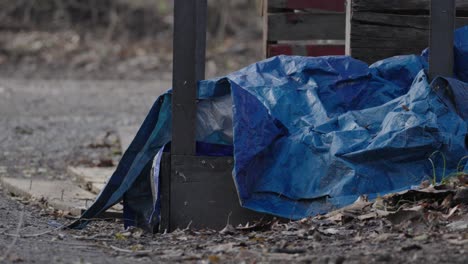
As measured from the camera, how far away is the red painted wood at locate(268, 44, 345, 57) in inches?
303

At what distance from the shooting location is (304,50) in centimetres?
779

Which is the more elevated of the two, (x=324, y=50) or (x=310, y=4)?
(x=310, y=4)

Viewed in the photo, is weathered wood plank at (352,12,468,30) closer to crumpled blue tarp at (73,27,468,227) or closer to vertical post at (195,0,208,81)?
crumpled blue tarp at (73,27,468,227)

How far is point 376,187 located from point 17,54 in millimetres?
15542

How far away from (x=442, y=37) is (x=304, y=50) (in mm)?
2640

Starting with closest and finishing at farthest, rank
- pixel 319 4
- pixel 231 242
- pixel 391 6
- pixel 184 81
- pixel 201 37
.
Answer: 1. pixel 231 242
2. pixel 184 81
3. pixel 201 37
4. pixel 391 6
5. pixel 319 4

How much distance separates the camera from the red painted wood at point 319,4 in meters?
7.72

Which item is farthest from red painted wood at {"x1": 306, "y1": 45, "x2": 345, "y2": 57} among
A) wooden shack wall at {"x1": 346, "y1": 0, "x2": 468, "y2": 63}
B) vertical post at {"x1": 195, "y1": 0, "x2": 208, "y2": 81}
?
vertical post at {"x1": 195, "y1": 0, "x2": 208, "y2": 81}

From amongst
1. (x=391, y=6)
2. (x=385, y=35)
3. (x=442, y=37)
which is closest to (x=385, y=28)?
(x=385, y=35)

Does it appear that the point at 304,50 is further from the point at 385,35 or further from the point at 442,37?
the point at 442,37

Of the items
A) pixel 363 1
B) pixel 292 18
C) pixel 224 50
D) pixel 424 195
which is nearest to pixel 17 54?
pixel 224 50

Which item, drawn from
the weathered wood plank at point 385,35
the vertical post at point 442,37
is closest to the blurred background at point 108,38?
the weathered wood plank at point 385,35

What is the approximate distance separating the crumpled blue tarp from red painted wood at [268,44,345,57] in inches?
79.3

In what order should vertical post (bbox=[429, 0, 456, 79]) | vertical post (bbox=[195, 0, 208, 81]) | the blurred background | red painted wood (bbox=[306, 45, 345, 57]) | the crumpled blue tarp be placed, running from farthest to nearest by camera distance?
the blurred background, red painted wood (bbox=[306, 45, 345, 57]), vertical post (bbox=[195, 0, 208, 81]), vertical post (bbox=[429, 0, 456, 79]), the crumpled blue tarp
